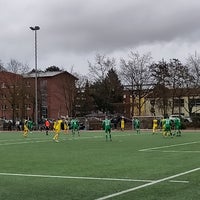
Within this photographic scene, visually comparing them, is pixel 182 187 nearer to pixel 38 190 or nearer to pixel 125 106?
pixel 38 190

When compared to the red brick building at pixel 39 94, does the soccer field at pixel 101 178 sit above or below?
below

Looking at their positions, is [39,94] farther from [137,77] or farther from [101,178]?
[101,178]

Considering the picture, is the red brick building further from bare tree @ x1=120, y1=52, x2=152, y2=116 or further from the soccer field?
the soccer field

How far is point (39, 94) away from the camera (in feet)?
314

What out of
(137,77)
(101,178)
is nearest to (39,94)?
(137,77)

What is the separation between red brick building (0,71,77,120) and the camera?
8450 cm

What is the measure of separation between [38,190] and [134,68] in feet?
222

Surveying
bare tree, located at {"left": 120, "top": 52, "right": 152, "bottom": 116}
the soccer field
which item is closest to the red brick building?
bare tree, located at {"left": 120, "top": 52, "right": 152, "bottom": 116}

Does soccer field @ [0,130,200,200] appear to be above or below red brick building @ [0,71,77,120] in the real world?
below

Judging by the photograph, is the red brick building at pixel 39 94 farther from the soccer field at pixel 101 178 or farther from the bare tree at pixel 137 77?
the soccer field at pixel 101 178

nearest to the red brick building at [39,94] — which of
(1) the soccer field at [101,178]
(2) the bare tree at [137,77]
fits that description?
(2) the bare tree at [137,77]

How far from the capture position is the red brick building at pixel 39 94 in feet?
277

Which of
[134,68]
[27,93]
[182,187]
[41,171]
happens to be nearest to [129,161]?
[41,171]

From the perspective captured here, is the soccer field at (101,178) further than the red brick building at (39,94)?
No
